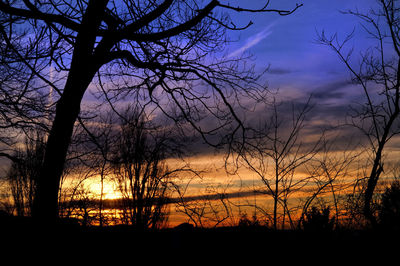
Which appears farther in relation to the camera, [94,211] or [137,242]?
[94,211]

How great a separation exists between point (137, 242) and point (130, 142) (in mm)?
3369

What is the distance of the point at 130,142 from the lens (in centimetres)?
826

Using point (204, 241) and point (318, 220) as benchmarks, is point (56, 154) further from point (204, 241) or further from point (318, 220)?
point (318, 220)

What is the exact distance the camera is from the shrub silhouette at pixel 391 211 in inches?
191

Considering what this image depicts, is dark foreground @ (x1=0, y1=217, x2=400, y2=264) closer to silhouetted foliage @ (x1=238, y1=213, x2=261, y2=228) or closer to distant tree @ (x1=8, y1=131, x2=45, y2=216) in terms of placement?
silhouetted foliage @ (x1=238, y1=213, x2=261, y2=228)

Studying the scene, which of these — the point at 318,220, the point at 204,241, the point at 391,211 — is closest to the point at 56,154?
the point at 204,241

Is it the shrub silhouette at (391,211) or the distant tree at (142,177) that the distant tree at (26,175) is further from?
the shrub silhouette at (391,211)

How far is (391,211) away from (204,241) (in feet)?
9.91

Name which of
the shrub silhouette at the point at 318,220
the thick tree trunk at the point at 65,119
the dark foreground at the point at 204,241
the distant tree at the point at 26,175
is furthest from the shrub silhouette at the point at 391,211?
the distant tree at the point at 26,175

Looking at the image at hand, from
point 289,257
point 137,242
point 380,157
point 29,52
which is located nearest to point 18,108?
point 29,52

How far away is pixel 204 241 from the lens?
5.29 metres

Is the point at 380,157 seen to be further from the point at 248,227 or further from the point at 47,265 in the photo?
the point at 47,265

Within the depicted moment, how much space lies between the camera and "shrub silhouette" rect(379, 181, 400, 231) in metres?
4.86

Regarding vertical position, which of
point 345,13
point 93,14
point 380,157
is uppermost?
point 345,13
